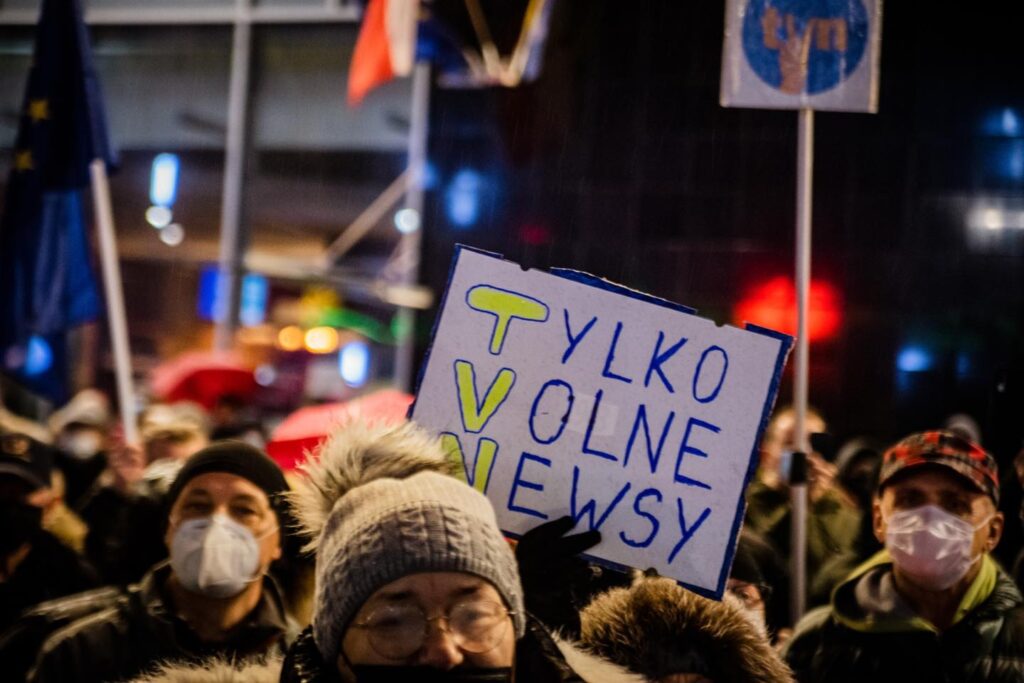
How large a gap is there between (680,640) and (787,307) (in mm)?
6917

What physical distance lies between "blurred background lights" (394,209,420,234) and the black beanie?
7.53m

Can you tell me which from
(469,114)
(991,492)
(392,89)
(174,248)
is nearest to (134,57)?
(174,248)

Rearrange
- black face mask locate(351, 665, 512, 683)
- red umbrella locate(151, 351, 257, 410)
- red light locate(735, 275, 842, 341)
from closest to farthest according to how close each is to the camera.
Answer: black face mask locate(351, 665, 512, 683) → red umbrella locate(151, 351, 257, 410) → red light locate(735, 275, 842, 341)

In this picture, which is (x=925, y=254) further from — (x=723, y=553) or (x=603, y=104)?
(x=723, y=553)

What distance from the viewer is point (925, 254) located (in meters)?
8.72

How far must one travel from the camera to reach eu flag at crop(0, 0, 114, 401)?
5.62 m

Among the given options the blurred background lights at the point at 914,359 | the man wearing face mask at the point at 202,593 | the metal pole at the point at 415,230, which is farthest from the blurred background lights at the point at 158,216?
the man wearing face mask at the point at 202,593

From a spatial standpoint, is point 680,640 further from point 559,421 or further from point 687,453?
point 559,421

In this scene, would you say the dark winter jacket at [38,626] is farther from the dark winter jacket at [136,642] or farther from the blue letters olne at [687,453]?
the blue letters olne at [687,453]

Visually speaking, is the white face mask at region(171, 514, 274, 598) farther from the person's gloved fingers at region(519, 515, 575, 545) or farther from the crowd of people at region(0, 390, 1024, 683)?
the person's gloved fingers at region(519, 515, 575, 545)

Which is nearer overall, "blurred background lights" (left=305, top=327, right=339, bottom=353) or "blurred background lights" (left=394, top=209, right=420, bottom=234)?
"blurred background lights" (left=394, top=209, right=420, bottom=234)

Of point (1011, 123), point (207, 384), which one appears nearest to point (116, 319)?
point (207, 384)

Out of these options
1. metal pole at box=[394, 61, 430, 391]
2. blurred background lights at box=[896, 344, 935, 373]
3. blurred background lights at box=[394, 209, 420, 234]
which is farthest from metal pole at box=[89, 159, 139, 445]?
blurred background lights at box=[896, 344, 935, 373]

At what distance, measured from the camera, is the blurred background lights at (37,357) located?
584 centimetres
